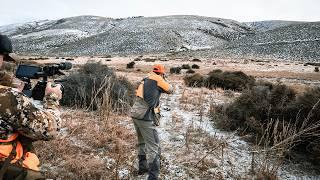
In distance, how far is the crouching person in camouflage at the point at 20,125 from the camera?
2512mm

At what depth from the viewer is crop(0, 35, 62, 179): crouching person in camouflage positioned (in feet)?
8.24

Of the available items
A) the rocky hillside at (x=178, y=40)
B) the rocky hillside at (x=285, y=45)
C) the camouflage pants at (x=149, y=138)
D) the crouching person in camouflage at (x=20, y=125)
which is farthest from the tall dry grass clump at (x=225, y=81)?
the rocky hillside at (x=178, y=40)

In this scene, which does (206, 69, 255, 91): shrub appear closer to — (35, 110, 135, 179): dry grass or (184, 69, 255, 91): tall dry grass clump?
(184, 69, 255, 91): tall dry grass clump

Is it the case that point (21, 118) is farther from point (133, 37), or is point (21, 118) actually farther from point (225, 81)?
point (133, 37)

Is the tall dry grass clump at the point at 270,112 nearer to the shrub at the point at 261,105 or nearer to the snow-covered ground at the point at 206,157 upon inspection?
the shrub at the point at 261,105

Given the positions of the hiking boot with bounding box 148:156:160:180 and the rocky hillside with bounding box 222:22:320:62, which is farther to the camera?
the rocky hillside with bounding box 222:22:320:62

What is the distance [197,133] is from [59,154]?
9.21ft

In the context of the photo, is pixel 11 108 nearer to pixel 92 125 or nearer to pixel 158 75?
pixel 158 75

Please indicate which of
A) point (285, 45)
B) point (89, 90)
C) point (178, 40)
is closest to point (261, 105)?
point (89, 90)

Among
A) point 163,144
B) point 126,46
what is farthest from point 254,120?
point 126,46

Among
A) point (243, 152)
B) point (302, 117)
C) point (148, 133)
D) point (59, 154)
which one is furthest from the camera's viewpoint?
point (302, 117)

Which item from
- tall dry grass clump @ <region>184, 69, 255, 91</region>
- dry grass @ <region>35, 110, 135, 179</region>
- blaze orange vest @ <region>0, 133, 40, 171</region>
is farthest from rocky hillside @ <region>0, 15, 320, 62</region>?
blaze orange vest @ <region>0, 133, 40, 171</region>

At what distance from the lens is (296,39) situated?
263 feet

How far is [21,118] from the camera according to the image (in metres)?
2.53
